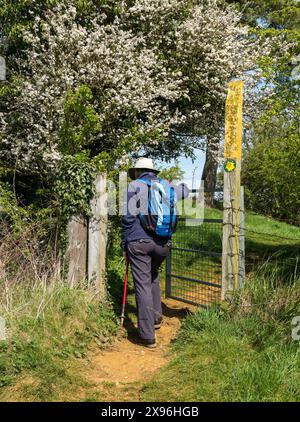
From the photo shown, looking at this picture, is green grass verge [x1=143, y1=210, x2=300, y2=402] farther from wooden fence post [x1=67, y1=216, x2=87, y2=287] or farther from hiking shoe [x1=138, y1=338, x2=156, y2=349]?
wooden fence post [x1=67, y1=216, x2=87, y2=287]

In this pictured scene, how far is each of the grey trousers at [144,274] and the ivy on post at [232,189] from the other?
0.79 meters

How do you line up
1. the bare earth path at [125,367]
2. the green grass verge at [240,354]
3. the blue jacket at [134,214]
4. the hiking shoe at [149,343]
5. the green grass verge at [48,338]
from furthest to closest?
the blue jacket at [134,214] < the hiking shoe at [149,343] < the bare earth path at [125,367] < the green grass verge at [48,338] < the green grass verge at [240,354]

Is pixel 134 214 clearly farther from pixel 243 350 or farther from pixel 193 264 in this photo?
pixel 193 264

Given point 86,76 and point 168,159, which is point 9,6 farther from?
point 168,159

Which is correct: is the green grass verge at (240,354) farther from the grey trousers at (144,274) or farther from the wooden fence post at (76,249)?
the wooden fence post at (76,249)

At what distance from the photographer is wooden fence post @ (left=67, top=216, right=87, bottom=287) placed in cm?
640

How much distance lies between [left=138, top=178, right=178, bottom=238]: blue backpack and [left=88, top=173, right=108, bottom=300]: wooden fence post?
67 cm

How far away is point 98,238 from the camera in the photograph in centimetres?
646

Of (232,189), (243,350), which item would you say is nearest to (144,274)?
(232,189)

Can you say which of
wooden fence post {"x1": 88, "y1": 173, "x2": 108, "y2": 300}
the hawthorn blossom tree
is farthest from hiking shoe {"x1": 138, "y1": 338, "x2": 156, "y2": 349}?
the hawthorn blossom tree

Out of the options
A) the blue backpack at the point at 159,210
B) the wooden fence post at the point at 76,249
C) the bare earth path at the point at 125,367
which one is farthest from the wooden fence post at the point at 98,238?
the bare earth path at the point at 125,367

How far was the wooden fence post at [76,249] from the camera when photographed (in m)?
6.40

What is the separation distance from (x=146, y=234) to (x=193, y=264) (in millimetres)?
2002
